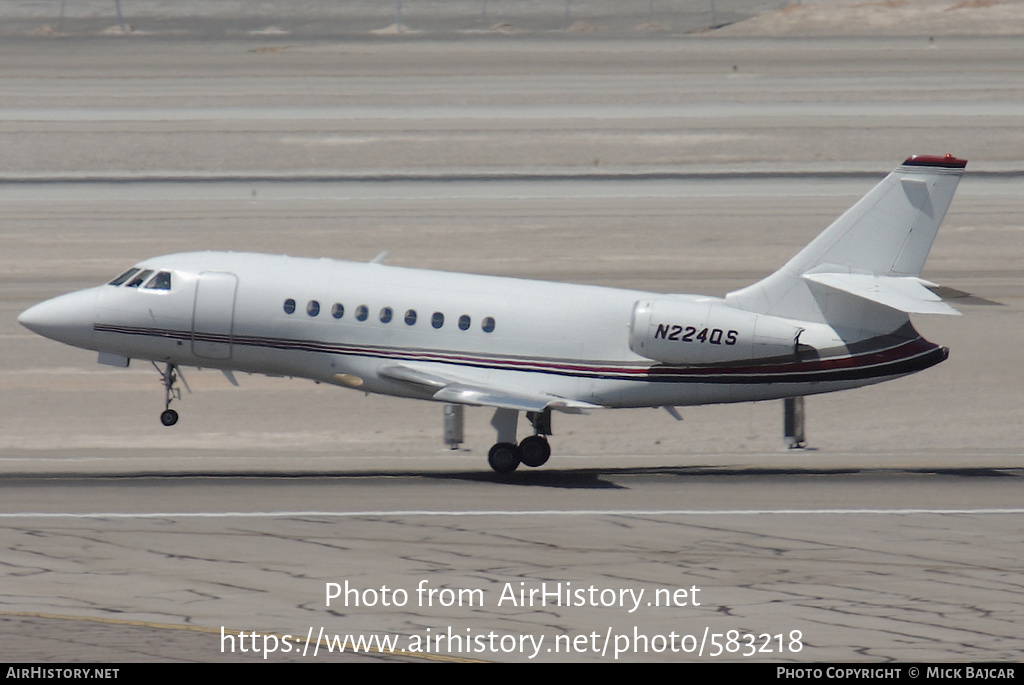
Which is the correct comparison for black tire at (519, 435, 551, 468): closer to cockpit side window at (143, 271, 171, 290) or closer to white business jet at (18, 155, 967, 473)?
white business jet at (18, 155, 967, 473)

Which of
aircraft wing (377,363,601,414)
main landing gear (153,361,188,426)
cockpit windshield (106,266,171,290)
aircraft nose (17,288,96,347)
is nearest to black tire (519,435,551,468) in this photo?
aircraft wing (377,363,601,414)

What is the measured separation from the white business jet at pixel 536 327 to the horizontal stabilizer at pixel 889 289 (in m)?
0.05

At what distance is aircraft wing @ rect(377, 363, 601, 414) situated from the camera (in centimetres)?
2522

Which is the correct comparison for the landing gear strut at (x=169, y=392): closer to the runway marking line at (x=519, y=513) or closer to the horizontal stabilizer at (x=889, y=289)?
the runway marking line at (x=519, y=513)

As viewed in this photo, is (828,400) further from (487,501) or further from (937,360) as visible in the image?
(487,501)

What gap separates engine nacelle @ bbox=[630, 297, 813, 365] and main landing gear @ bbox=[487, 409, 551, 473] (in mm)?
2631

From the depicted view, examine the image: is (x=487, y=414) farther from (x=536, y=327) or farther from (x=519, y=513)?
(x=519, y=513)

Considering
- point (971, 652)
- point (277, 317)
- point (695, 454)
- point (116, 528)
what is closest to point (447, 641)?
point (971, 652)

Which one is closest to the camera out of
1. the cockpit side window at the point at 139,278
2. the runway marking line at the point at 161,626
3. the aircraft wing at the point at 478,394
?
the runway marking line at the point at 161,626

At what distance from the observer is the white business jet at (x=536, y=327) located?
83.5 feet

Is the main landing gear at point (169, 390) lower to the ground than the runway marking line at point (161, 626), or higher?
higher

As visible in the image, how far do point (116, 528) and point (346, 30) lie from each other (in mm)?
56794

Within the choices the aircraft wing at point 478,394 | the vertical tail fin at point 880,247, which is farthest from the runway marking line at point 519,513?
the vertical tail fin at point 880,247

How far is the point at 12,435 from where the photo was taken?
1275 inches
